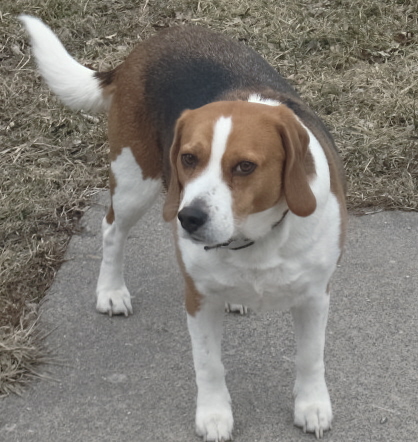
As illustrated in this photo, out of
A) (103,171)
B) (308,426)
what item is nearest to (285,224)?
(308,426)

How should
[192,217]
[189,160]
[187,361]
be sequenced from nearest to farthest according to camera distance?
[192,217]
[189,160]
[187,361]

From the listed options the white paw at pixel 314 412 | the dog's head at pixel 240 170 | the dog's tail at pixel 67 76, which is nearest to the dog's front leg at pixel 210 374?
the white paw at pixel 314 412

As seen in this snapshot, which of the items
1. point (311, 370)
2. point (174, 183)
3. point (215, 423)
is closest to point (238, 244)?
point (174, 183)

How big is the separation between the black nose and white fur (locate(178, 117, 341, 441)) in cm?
16

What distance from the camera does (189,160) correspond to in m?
2.84

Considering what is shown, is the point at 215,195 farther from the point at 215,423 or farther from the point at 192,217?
the point at 215,423

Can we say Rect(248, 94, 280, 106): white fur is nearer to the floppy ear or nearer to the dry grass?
the floppy ear

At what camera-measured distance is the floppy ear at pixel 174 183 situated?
3.04m

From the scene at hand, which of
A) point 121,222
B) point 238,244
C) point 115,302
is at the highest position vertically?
point 238,244

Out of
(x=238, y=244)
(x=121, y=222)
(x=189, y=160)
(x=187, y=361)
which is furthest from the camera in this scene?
(x=121, y=222)

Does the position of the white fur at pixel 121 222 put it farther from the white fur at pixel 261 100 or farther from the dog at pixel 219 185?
the white fur at pixel 261 100

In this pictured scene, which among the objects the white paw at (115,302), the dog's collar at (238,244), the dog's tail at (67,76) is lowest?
the white paw at (115,302)

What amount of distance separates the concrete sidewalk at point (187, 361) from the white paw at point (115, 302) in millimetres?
50

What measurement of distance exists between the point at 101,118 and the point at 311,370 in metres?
3.15
